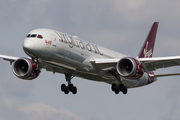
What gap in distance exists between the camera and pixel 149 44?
55.0 m

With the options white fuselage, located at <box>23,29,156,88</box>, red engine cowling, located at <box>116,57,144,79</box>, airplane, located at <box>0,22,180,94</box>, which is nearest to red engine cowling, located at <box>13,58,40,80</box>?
airplane, located at <box>0,22,180,94</box>

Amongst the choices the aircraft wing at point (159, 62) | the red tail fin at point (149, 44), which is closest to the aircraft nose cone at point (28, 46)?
the aircraft wing at point (159, 62)

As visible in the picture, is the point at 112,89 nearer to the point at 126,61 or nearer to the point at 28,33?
the point at 126,61

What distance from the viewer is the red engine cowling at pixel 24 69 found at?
43697mm

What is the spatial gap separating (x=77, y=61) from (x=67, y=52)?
174 cm

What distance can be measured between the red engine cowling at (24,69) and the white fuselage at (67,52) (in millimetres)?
1979

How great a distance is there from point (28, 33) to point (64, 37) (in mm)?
3494

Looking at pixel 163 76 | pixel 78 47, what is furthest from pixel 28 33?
pixel 163 76

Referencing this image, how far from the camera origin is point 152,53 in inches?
2199

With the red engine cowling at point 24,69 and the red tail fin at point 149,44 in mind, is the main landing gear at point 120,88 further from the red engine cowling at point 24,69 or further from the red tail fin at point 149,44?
the red engine cowling at point 24,69

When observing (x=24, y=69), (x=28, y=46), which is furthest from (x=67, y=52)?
(x=24, y=69)

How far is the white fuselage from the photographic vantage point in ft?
123

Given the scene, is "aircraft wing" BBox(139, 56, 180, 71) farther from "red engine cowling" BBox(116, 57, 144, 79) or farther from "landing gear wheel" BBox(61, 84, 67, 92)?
"landing gear wheel" BBox(61, 84, 67, 92)

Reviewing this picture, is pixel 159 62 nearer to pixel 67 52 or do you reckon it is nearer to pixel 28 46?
pixel 67 52
